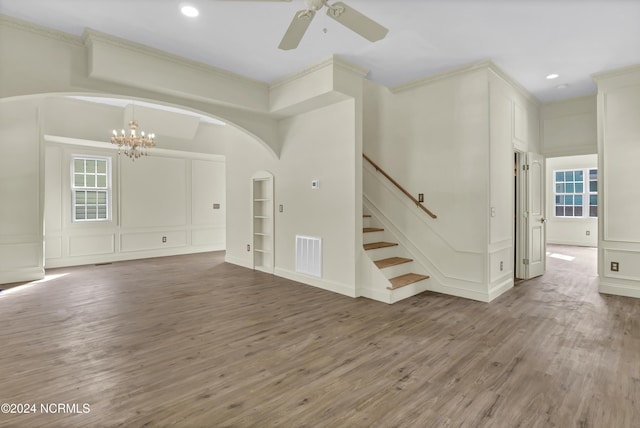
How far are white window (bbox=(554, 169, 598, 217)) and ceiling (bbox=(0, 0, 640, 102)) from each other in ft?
21.2

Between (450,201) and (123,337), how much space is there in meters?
4.29

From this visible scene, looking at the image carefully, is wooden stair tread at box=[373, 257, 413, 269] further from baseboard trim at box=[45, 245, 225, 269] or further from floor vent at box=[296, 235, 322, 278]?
baseboard trim at box=[45, 245, 225, 269]

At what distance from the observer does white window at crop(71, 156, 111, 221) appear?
704 cm

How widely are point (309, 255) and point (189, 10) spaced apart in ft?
11.6

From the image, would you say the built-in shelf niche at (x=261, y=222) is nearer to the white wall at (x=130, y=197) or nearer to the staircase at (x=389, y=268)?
the staircase at (x=389, y=268)

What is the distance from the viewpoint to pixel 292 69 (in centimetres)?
456

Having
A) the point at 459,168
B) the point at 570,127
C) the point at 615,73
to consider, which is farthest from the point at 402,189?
the point at 570,127

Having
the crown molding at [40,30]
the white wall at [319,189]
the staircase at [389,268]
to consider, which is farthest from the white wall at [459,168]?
the crown molding at [40,30]

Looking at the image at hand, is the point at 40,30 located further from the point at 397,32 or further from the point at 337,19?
the point at 397,32

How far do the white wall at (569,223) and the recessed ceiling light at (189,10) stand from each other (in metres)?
10.6

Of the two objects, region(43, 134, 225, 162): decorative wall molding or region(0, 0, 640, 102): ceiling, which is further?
region(43, 134, 225, 162): decorative wall molding

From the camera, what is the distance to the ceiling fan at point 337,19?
2.34 meters

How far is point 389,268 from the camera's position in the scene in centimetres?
458

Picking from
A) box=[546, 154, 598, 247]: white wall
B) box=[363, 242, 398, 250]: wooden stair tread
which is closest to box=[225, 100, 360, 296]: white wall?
box=[363, 242, 398, 250]: wooden stair tread
